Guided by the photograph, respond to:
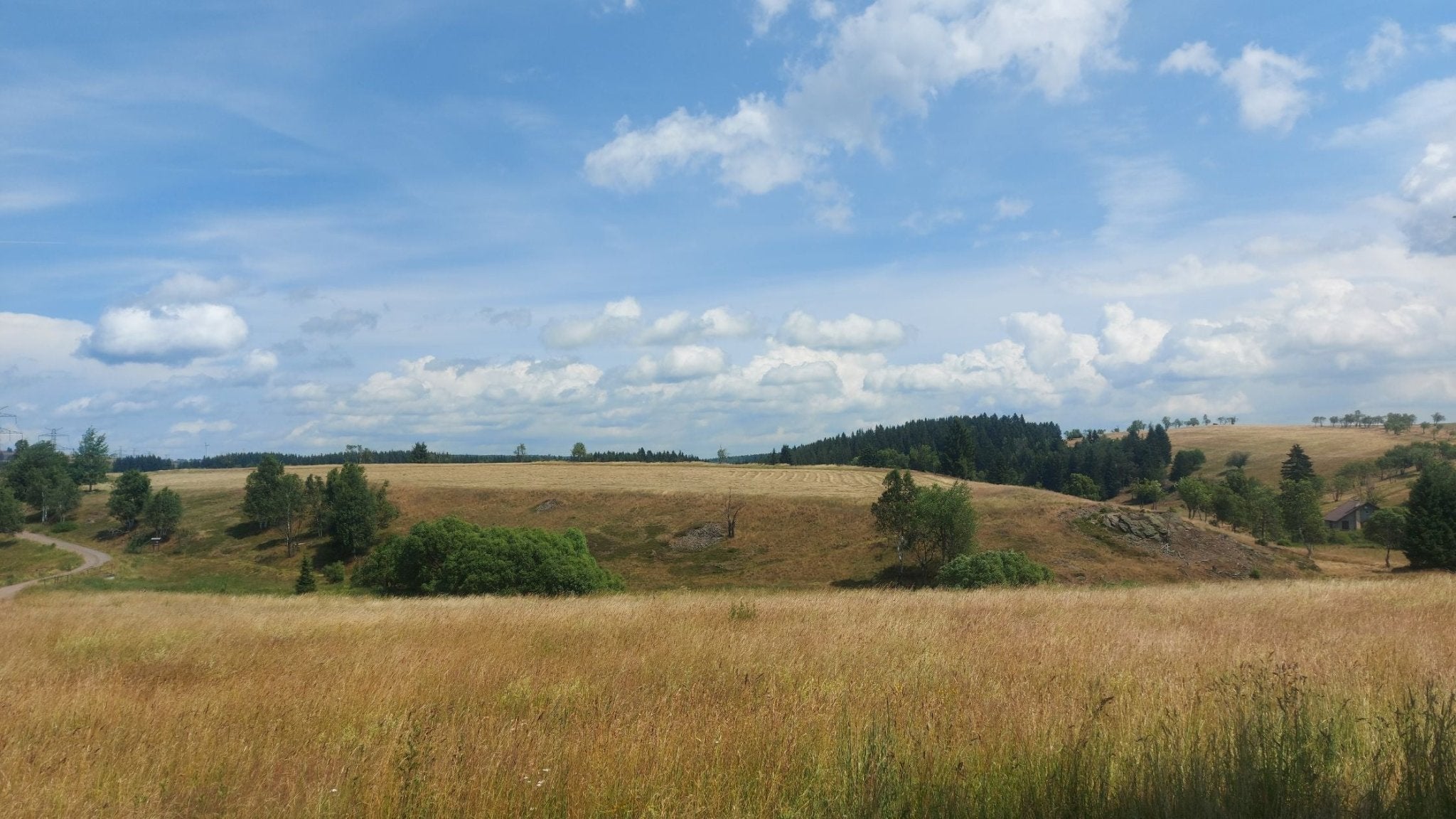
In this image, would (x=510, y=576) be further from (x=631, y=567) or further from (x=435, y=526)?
(x=631, y=567)

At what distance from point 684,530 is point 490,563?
43985mm

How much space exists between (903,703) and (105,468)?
614 feet

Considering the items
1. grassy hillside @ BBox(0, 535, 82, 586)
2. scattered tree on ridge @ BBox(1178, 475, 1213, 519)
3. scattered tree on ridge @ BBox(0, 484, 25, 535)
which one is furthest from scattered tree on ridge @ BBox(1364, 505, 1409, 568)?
scattered tree on ridge @ BBox(0, 484, 25, 535)

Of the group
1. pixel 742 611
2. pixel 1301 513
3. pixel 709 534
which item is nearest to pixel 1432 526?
pixel 1301 513

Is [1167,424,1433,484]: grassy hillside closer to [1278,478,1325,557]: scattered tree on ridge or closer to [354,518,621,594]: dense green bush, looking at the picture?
[1278,478,1325,557]: scattered tree on ridge

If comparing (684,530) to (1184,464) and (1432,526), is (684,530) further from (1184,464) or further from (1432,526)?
(1184,464)

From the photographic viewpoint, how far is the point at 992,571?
42.4 metres

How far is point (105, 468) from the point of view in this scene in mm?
147625

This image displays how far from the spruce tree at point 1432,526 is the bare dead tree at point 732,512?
203ft

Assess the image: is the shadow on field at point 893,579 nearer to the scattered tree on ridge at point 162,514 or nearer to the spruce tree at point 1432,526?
the spruce tree at point 1432,526

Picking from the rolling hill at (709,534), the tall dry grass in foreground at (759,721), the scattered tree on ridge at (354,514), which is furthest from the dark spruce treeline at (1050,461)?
the tall dry grass in foreground at (759,721)

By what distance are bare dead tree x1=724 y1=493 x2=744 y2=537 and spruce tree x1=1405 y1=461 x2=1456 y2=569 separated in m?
61.8

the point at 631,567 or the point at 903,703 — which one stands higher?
the point at 903,703

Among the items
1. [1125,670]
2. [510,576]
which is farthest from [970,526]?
[1125,670]
